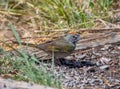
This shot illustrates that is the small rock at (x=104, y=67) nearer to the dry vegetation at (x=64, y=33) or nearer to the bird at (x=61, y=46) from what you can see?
the dry vegetation at (x=64, y=33)

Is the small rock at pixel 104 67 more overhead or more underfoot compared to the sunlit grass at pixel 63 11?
more underfoot

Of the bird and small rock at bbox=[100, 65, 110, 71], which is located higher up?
the bird

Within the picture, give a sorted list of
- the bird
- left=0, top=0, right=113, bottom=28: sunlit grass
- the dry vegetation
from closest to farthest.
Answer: the dry vegetation
the bird
left=0, top=0, right=113, bottom=28: sunlit grass

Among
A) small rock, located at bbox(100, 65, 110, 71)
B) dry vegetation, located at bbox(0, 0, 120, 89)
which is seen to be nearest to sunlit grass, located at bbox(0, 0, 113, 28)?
dry vegetation, located at bbox(0, 0, 120, 89)

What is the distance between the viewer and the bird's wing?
5.42 m

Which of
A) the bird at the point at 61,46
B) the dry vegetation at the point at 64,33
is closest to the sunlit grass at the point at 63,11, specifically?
the dry vegetation at the point at 64,33

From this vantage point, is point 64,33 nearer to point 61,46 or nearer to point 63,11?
point 61,46

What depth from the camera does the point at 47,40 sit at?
19.1ft

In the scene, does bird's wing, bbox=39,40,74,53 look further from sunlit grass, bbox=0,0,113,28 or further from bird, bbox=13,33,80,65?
sunlit grass, bbox=0,0,113,28

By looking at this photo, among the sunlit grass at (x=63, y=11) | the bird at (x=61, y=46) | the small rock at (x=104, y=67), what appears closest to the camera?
the small rock at (x=104, y=67)

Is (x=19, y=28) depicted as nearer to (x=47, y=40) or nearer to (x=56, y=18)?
(x=56, y=18)

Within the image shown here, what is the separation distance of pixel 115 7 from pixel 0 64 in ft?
8.16

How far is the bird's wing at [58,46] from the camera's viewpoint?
5422mm

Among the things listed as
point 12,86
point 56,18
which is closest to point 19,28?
point 56,18
